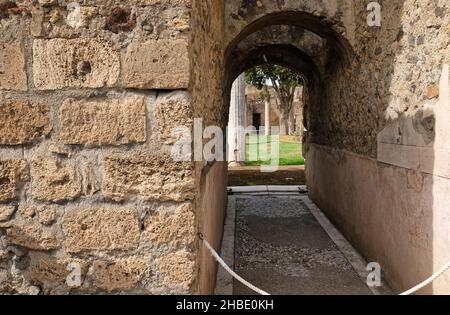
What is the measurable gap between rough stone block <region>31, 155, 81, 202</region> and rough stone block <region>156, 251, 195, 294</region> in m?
0.54

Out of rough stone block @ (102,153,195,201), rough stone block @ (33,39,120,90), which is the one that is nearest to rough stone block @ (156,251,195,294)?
rough stone block @ (102,153,195,201)

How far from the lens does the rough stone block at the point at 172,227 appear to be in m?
1.86

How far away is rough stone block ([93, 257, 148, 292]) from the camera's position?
1874mm

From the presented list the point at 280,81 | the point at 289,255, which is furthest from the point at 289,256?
the point at 280,81

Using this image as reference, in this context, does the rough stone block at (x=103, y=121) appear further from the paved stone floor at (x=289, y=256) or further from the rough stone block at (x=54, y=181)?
the paved stone floor at (x=289, y=256)

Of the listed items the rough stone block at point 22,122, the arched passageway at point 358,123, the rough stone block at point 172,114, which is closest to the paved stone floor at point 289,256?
the arched passageway at point 358,123

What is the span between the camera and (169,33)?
1.83 meters

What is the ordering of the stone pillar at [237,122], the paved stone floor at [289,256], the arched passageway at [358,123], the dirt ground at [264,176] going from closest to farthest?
the arched passageway at [358,123] → the paved stone floor at [289,256] → the dirt ground at [264,176] → the stone pillar at [237,122]

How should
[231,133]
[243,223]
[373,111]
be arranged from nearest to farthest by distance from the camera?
[373,111]
[243,223]
[231,133]

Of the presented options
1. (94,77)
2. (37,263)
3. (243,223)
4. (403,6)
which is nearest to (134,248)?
(37,263)

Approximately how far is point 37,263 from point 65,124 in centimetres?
70

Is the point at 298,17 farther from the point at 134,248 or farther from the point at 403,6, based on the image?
the point at 134,248

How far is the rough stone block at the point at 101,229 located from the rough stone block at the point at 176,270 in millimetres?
168

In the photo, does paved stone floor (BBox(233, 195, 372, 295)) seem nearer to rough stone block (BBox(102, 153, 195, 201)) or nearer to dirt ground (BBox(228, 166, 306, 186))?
rough stone block (BBox(102, 153, 195, 201))
